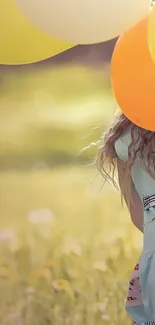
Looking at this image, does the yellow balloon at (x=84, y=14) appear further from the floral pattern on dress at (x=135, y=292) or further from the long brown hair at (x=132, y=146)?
the floral pattern on dress at (x=135, y=292)

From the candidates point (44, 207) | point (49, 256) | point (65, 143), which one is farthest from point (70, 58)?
point (49, 256)

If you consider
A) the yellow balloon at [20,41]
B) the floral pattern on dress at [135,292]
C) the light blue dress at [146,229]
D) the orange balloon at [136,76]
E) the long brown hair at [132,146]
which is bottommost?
the floral pattern on dress at [135,292]

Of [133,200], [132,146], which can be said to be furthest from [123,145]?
[133,200]

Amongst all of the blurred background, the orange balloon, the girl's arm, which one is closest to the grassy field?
the blurred background

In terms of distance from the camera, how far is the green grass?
1316 mm

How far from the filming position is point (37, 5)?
1.13 meters

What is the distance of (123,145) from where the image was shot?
1.08 m

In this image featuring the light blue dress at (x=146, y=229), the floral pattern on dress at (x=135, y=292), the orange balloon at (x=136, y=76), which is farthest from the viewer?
the floral pattern on dress at (x=135, y=292)

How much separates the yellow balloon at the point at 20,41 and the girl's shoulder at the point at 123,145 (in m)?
0.24

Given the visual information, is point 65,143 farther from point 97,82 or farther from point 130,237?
point 130,237

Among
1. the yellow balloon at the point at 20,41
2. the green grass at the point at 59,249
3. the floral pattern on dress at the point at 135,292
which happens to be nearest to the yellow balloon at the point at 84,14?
the yellow balloon at the point at 20,41

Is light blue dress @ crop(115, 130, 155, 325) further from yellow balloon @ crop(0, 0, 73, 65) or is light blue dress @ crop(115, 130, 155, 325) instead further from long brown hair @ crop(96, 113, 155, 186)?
yellow balloon @ crop(0, 0, 73, 65)

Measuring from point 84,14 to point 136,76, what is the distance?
0.82 ft

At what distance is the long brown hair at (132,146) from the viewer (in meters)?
1.05
